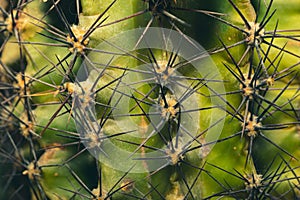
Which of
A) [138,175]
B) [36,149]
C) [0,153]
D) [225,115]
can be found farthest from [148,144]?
[0,153]

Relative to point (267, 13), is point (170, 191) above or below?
below

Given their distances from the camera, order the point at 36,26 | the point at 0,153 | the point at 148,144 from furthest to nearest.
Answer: the point at 0,153 → the point at 36,26 → the point at 148,144

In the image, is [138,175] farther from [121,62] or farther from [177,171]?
[121,62]

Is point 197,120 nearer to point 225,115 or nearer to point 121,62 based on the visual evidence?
point 225,115

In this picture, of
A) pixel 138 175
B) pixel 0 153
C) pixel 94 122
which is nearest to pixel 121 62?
pixel 94 122

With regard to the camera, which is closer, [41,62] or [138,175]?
[138,175]

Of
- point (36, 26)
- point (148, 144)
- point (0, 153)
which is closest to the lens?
point (148, 144)

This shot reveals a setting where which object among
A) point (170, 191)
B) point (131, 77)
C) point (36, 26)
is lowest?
point (170, 191)
